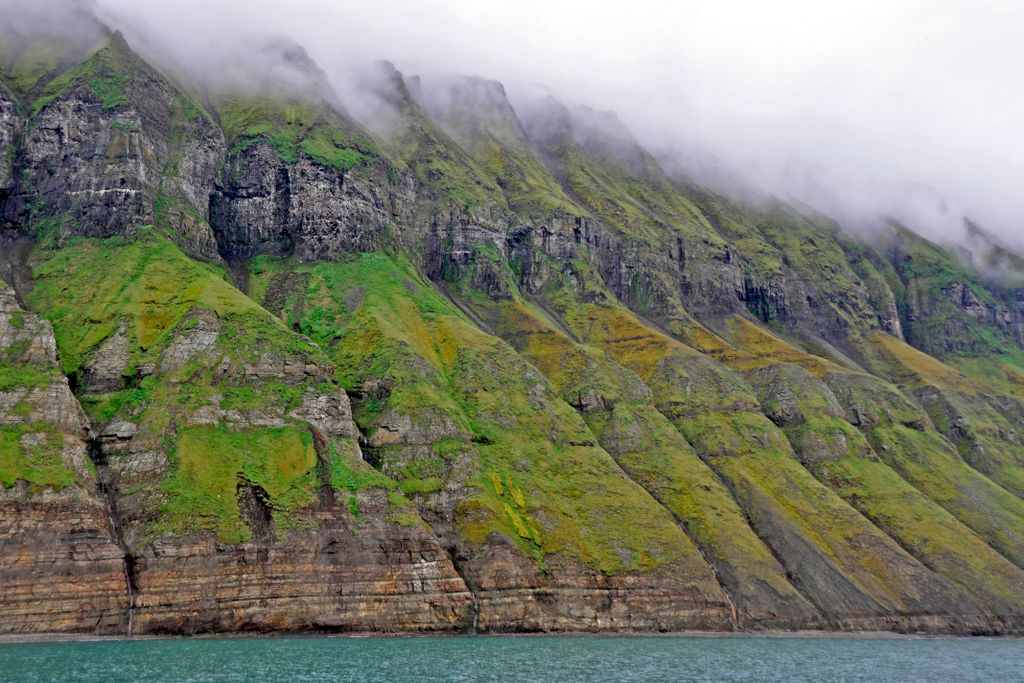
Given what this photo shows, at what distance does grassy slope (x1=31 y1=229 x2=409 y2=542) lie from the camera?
132 m

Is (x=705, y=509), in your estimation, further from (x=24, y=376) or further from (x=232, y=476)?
(x=24, y=376)

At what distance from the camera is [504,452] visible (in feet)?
555

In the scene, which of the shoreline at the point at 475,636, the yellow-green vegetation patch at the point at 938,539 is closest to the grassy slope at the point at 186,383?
the shoreline at the point at 475,636

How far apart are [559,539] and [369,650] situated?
56.4m

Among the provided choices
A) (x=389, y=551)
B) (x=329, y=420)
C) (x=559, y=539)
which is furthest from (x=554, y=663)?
(x=329, y=420)

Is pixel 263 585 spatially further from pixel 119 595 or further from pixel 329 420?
pixel 329 420

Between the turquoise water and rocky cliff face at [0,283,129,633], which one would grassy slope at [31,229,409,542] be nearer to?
rocky cliff face at [0,283,129,633]

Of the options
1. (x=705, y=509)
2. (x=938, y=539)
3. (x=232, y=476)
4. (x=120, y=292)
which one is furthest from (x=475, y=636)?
(x=938, y=539)

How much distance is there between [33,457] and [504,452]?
284 feet

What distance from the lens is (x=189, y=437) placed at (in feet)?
457

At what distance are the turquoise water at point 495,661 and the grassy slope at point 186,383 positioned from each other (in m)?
25.9

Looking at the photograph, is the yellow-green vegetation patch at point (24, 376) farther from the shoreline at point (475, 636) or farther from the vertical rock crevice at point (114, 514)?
the shoreline at point (475, 636)

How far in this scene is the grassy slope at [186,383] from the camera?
132 m

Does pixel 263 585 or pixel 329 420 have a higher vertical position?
pixel 329 420
